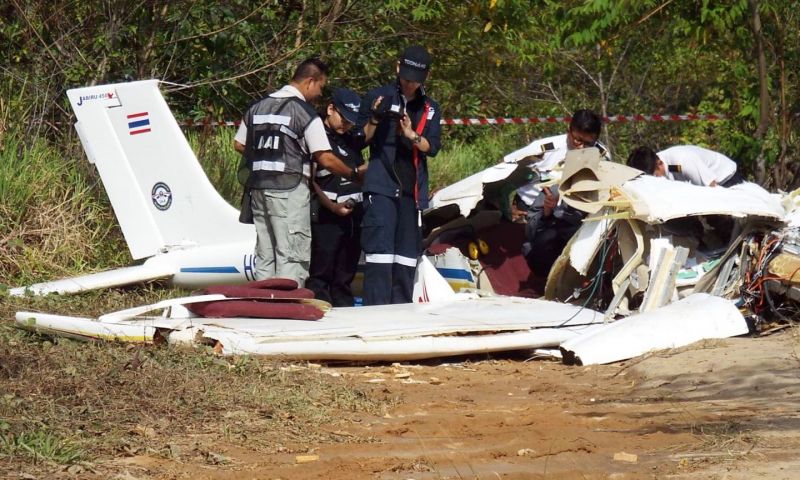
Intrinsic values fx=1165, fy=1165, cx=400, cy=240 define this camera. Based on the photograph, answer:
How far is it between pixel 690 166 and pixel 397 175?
2293mm

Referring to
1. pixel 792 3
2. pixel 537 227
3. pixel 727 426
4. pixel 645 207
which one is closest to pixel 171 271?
pixel 537 227

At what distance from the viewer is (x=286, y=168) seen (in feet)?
27.0

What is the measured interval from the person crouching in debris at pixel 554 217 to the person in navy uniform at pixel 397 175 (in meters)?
1.01

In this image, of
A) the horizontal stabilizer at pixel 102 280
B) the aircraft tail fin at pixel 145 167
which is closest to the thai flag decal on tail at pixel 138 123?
the aircraft tail fin at pixel 145 167

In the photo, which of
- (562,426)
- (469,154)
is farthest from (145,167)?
(469,154)

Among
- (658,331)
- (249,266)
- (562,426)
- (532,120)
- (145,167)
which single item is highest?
(562,426)

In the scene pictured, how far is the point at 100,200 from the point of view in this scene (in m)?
10.4

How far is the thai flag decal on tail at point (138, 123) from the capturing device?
927cm

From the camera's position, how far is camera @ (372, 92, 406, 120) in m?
8.30

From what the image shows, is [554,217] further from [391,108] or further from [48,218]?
[48,218]

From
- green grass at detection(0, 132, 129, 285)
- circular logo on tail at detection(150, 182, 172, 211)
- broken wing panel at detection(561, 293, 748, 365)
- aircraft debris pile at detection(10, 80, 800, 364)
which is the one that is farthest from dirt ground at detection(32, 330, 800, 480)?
green grass at detection(0, 132, 129, 285)

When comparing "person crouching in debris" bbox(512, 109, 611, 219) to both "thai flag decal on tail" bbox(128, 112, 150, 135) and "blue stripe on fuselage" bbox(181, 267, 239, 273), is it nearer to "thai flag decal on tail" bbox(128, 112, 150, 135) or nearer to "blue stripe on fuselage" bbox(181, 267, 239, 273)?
"blue stripe on fuselage" bbox(181, 267, 239, 273)

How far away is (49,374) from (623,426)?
283 cm

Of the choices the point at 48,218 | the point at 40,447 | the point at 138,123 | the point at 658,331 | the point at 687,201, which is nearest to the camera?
the point at 40,447
